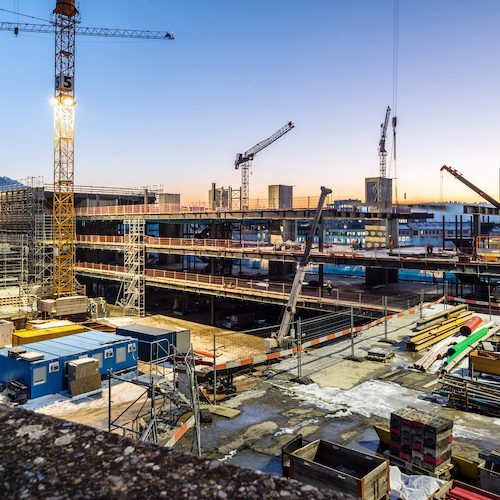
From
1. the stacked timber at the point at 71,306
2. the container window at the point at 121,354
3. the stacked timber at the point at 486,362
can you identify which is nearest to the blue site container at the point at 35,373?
the container window at the point at 121,354

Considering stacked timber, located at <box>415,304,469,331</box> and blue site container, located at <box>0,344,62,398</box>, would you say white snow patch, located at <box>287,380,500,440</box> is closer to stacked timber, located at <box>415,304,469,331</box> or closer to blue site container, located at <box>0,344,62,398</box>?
stacked timber, located at <box>415,304,469,331</box>

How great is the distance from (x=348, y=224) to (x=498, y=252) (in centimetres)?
10728

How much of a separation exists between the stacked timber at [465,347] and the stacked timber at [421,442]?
6.69 metres

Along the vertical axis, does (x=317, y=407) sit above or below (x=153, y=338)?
above

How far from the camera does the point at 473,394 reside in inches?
555

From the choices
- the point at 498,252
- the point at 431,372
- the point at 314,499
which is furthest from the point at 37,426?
the point at 498,252

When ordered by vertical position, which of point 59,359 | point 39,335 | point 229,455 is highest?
point 229,455

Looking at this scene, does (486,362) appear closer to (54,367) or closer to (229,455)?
(229,455)

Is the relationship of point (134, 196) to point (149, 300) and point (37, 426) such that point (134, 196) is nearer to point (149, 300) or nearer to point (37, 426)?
point (149, 300)

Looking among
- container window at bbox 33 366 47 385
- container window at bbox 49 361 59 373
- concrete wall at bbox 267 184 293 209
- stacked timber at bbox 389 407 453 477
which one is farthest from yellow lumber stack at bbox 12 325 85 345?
concrete wall at bbox 267 184 293 209

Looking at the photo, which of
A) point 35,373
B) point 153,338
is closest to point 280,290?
point 153,338

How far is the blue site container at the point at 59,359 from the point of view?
20406 millimetres

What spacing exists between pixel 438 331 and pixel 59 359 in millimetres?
18192

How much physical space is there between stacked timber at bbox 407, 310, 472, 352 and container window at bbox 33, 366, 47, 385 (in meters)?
16.4
